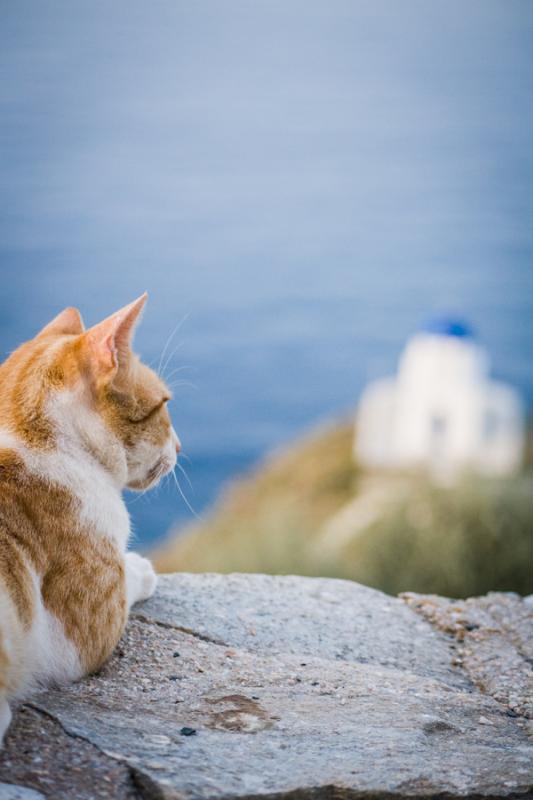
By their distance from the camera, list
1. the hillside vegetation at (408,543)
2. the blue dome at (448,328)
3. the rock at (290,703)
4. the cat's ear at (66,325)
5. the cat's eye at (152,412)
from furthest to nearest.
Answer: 1. the blue dome at (448,328)
2. the hillside vegetation at (408,543)
3. the cat's ear at (66,325)
4. the cat's eye at (152,412)
5. the rock at (290,703)

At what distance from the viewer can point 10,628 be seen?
91.2 inches

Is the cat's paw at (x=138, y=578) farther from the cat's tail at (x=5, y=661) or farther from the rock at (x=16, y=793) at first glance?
the rock at (x=16, y=793)

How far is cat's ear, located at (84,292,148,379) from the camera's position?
2.53 meters

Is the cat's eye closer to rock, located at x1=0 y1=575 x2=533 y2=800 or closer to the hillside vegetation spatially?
rock, located at x1=0 y1=575 x2=533 y2=800

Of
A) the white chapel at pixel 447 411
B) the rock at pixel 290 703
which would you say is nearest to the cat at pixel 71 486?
the rock at pixel 290 703

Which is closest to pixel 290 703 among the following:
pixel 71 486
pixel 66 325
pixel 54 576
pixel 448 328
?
pixel 54 576

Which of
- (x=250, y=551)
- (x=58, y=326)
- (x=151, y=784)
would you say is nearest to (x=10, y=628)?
(x=151, y=784)

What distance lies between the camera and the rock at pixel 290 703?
6.77 ft

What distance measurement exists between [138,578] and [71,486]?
1.92ft

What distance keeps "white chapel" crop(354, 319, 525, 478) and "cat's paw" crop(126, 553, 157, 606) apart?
7.32m

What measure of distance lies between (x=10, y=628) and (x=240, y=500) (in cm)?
754

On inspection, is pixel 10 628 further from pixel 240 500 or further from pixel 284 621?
pixel 240 500

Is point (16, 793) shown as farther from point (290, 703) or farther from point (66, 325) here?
point (66, 325)

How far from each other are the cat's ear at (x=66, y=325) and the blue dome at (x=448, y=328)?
7755 mm
